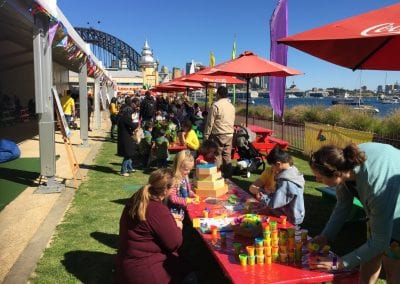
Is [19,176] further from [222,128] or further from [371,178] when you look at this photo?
[371,178]

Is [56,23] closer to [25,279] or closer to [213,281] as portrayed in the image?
[25,279]

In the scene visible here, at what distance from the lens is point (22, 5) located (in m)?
6.37

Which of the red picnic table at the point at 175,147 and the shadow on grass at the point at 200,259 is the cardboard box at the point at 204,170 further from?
the red picnic table at the point at 175,147

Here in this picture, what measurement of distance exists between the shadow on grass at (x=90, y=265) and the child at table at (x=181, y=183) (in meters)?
1.02

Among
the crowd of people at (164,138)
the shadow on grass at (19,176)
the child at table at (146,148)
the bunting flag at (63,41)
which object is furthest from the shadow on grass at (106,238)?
the bunting flag at (63,41)

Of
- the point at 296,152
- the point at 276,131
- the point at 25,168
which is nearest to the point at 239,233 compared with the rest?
the point at 25,168

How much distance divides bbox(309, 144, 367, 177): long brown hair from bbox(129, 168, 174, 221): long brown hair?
1.24 m

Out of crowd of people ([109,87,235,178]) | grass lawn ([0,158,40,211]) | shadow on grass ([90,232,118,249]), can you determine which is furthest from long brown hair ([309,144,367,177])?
grass lawn ([0,158,40,211])

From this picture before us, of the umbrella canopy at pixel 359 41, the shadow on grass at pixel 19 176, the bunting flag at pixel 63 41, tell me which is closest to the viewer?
the umbrella canopy at pixel 359 41

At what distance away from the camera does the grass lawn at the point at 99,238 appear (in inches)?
171

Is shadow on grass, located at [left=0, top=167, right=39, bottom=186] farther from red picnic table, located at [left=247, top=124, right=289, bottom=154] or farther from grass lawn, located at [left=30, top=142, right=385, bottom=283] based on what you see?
red picnic table, located at [left=247, top=124, right=289, bottom=154]

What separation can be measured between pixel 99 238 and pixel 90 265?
2.71 ft

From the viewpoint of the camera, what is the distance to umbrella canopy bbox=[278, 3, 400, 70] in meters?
2.61

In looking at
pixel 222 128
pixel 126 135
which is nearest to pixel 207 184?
pixel 222 128
